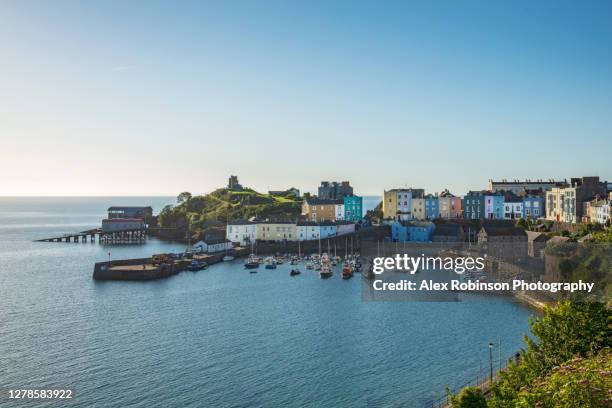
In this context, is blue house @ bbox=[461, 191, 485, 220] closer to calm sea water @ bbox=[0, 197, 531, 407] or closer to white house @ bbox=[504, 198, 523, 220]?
white house @ bbox=[504, 198, 523, 220]

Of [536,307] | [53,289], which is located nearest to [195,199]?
[53,289]

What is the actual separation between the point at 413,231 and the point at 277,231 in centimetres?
1259

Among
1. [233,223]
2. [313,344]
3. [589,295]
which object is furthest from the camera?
[233,223]

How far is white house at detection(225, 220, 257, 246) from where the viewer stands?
5578cm

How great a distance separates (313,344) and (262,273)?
63.1 feet

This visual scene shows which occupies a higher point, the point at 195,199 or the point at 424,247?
the point at 195,199

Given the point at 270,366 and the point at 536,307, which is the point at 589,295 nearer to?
the point at 270,366

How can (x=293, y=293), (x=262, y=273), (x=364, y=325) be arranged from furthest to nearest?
(x=262, y=273), (x=293, y=293), (x=364, y=325)

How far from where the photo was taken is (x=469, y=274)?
111ft

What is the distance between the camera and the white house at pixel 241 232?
5578cm

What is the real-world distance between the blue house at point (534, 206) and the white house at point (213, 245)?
27532 millimetres

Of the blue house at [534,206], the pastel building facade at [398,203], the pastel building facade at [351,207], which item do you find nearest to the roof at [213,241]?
the pastel building facade at [351,207]

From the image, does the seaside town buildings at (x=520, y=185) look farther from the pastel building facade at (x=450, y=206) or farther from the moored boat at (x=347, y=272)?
the moored boat at (x=347, y=272)

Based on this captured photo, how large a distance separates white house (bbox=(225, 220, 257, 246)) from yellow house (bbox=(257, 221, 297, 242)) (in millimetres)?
567
